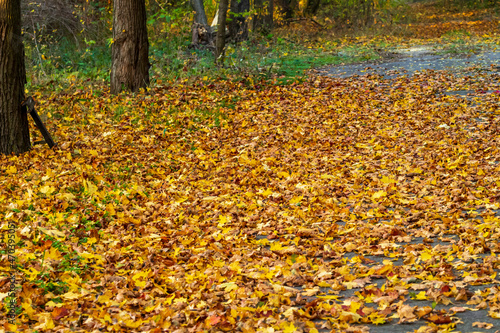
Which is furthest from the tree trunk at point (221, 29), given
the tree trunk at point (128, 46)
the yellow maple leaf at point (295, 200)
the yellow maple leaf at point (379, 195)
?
the yellow maple leaf at point (379, 195)

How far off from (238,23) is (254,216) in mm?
12721

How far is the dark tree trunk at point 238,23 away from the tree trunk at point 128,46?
6.55m

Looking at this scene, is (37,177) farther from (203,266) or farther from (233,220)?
(203,266)

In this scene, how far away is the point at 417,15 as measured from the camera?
32.9m

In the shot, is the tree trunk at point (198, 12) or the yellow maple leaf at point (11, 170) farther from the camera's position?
the tree trunk at point (198, 12)

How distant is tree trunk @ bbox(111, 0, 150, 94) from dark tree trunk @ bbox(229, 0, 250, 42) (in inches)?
258

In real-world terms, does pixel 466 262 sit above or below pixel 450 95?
below

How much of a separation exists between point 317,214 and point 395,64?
1010 cm

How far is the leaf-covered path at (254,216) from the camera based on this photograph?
3689mm

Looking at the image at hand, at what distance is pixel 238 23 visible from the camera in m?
17.3

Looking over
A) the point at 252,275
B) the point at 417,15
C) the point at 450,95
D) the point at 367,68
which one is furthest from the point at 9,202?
the point at 417,15

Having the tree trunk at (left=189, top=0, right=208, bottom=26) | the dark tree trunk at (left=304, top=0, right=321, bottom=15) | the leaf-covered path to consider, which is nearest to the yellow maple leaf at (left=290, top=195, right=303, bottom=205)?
the leaf-covered path

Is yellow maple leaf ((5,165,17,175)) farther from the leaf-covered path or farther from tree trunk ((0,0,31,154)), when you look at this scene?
tree trunk ((0,0,31,154))

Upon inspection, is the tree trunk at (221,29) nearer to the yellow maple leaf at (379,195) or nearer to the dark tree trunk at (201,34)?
the dark tree trunk at (201,34)
